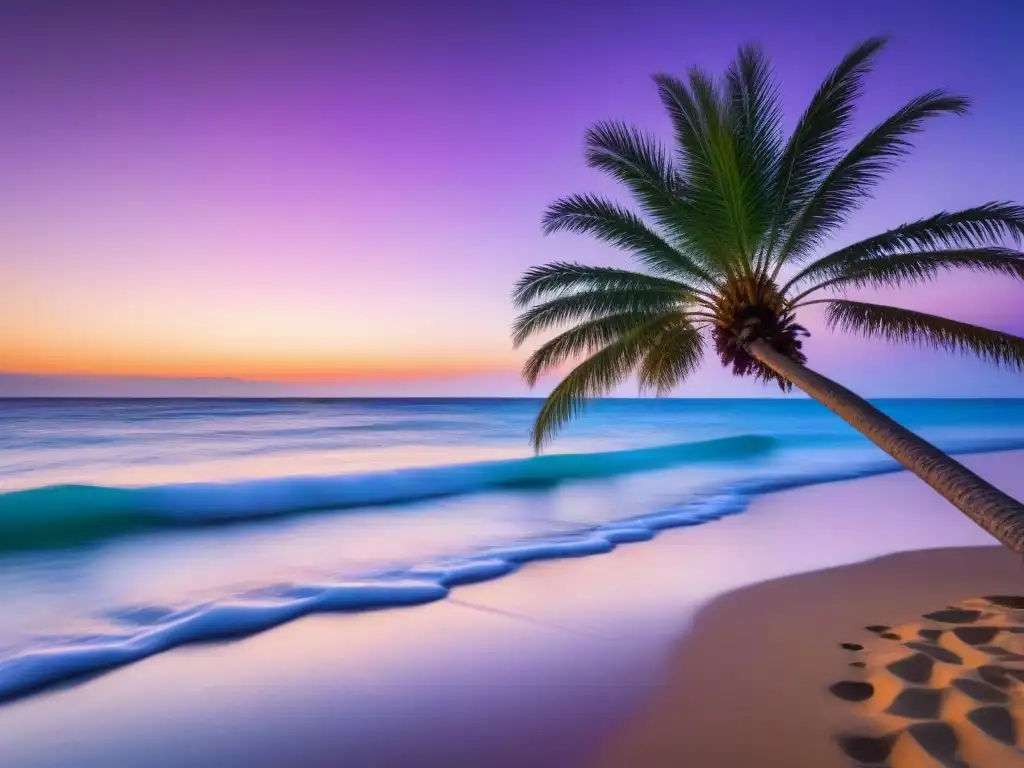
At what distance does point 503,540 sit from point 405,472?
33.3ft

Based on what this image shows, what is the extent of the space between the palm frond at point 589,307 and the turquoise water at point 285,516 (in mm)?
3338

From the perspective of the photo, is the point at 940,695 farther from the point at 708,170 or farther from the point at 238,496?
the point at 238,496

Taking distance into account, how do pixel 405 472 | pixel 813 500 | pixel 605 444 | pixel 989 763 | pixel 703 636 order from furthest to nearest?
1. pixel 605 444
2. pixel 405 472
3. pixel 813 500
4. pixel 703 636
5. pixel 989 763

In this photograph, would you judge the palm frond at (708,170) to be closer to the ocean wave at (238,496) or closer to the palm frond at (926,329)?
the palm frond at (926,329)

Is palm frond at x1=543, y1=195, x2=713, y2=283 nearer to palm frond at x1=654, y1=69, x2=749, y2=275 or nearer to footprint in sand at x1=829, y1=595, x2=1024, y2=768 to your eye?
palm frond at x1=654, y1=69, x2=749, y2=275

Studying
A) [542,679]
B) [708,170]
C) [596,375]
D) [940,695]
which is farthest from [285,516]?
[940,695]

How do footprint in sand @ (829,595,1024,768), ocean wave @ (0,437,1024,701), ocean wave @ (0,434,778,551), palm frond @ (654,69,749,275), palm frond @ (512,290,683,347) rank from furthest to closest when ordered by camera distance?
ocean wave @ (0,434,778,551), palm frond @ (512,290,683,347), palm frond @ (654,69,749,275), ocean wave @ (0,437,1024,701), footprint in sand @ (829,595,1024,768)

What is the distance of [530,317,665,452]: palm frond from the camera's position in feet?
25.9

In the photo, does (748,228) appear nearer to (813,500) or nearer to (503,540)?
(503,540)

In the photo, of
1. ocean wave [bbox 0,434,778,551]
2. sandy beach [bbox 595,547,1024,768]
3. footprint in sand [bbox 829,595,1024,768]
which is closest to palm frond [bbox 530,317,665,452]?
sandy beach [bbox 595,547,1024,768]

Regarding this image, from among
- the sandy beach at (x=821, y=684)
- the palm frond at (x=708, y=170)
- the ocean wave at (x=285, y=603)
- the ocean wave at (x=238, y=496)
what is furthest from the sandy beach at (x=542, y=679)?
the ocean wave at (x=238, y=496)

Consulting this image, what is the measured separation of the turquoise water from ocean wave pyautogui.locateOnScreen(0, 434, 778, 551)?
0.08 m

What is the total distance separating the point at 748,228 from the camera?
7012 mm

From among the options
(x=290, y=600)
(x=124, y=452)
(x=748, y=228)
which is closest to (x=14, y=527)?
A: (x=290, y=600)
